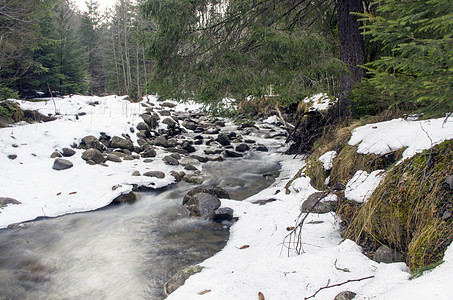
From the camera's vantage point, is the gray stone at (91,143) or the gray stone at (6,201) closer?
the gray stone at (6,201)

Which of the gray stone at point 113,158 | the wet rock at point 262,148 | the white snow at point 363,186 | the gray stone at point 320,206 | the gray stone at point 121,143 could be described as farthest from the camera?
the wet rock at point 262,148

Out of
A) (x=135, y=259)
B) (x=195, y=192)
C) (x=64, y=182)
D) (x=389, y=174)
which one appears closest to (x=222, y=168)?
(x=195, y=192)

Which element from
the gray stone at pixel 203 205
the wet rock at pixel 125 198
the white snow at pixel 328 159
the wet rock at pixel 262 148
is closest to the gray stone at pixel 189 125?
the wet rock at pixel 262 148

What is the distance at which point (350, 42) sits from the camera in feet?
20.2

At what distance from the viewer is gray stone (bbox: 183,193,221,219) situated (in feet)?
18.6

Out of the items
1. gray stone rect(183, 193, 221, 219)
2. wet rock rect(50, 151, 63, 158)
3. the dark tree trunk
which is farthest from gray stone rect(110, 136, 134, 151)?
the dark tree trunk

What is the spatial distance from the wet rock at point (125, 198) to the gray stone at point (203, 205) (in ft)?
5.08

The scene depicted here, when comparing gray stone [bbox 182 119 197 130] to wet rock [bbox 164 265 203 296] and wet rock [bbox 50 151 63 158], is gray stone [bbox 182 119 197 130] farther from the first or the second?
wet rock [bbox 164 265 203 296]

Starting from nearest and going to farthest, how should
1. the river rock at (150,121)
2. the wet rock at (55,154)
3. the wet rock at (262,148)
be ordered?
1. the wet rock at (55,154)
2. the wet rock at (262,148)
3. the river rock at (150,121)

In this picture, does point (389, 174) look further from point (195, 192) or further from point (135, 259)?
point (195, 192)

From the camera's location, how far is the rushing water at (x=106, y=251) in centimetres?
381

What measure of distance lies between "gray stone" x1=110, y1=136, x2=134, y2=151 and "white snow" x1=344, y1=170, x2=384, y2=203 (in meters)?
8.65

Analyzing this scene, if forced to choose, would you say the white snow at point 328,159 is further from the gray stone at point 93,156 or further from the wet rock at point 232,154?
the gray stone at point 93,156

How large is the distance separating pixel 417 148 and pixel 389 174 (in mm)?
453
